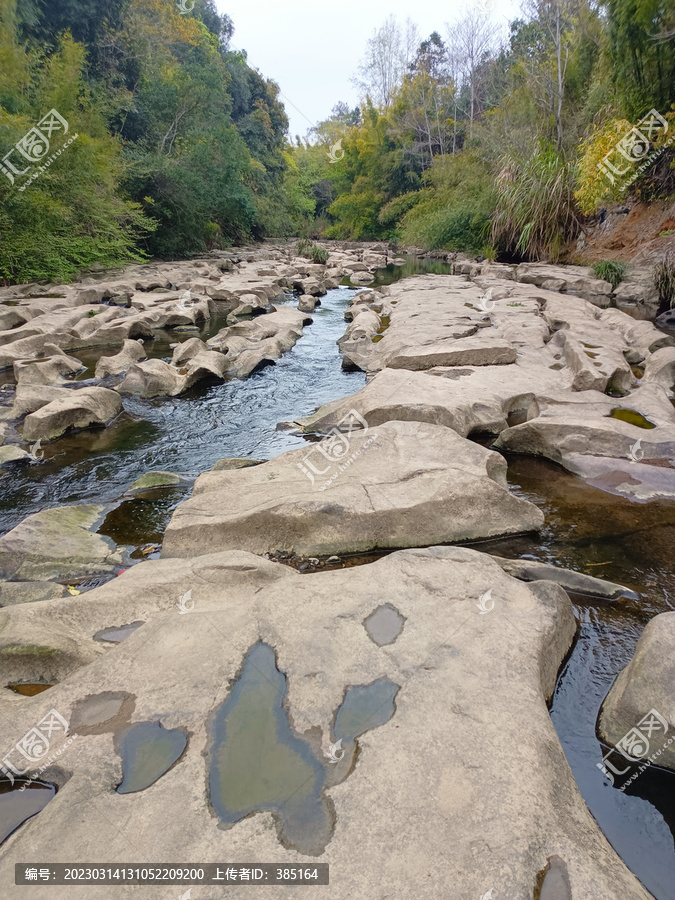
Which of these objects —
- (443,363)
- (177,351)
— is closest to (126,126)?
(177,351)

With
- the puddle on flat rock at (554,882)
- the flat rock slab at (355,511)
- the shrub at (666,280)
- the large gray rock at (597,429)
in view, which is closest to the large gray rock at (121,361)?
the flat rock slab at (355,511)

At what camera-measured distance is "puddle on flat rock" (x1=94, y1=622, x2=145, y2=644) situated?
2330 millimetres

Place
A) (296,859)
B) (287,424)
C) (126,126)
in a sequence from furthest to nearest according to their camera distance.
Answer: (126,126) → (287,424) → (296,859)

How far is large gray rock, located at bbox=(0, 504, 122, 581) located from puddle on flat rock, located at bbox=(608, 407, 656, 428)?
3.83 meters

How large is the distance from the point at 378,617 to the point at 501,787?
0.79m

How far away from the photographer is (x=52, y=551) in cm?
310

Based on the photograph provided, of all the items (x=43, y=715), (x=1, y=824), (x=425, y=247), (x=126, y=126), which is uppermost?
(x=126, y=126)

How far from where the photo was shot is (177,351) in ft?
23.4

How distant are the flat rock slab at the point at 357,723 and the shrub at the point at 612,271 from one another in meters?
9.92

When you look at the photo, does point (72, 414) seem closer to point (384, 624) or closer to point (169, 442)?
point (169, 442)

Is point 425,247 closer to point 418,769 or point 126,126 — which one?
point 126,126

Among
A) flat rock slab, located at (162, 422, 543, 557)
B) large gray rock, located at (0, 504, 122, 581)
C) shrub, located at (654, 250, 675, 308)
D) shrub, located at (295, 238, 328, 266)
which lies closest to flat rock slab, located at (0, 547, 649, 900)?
flat rock slab, located at (162, 422, 543, 557)

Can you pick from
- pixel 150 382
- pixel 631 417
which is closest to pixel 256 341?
pixel 150 382

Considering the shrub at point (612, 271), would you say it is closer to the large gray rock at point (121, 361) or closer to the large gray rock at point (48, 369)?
the large gray rock at point (121, 361)
